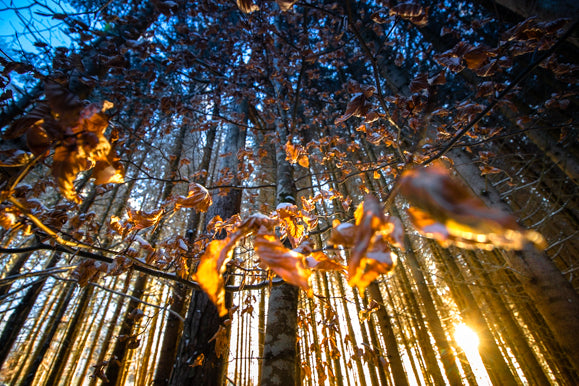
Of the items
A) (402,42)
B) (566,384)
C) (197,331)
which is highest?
(402,42)

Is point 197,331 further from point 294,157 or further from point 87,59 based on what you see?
point 87,59

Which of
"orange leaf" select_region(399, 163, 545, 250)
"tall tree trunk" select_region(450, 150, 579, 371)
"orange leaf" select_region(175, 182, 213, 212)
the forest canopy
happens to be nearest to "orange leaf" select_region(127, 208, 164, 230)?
the forest canopy

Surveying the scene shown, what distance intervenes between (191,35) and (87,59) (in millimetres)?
1762

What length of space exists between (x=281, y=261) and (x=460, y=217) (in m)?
0.50

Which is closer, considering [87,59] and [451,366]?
[87,59]

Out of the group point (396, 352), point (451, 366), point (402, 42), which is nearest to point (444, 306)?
point (451, 366)

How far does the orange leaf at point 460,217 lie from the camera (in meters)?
0.45

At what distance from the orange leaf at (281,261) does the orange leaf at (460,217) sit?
0.38 meters

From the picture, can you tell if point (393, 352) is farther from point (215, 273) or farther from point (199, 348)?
point (215, 273)

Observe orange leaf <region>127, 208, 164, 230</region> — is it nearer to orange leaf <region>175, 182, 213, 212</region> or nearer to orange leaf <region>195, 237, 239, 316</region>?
orange leaf <region>175, 182, 213, 212</region>

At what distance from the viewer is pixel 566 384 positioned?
209 inches

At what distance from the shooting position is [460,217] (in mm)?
467

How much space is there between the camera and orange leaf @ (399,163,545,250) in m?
0.45

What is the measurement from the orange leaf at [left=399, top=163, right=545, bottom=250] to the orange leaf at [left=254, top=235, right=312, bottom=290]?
0.38 metres
